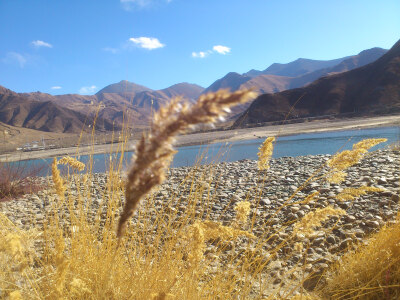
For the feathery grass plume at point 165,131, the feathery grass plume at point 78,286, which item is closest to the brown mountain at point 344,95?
the feathery grass plume at point 78,286

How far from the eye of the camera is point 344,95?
5666 cm

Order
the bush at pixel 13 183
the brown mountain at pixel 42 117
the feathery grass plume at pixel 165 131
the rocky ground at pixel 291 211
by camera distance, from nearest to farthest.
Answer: the feathery grass plume at pixel 165 131
the rocky ground at pixel 291 211
the bush at pixel 13 183
the brown mountain at pixel 42 117

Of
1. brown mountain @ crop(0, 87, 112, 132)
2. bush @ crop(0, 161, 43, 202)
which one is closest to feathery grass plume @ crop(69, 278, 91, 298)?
bush @ crop(0, 161, 43, 202)

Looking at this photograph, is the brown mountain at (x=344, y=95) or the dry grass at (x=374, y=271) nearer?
the dry grass at (x=374, y=271)

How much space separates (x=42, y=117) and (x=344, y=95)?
11009 cm

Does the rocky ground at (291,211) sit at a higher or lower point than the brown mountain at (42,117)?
lower

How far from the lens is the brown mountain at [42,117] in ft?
321

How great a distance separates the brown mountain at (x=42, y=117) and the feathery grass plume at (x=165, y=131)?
335ft

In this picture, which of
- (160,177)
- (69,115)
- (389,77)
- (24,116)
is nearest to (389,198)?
(160,177)

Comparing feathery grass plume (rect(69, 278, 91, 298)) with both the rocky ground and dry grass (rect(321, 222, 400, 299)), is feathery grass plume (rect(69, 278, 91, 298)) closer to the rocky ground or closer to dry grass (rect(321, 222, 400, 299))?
the rocky ground

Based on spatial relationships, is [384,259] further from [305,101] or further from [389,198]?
[305,101]

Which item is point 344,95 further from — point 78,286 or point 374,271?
point 78,286

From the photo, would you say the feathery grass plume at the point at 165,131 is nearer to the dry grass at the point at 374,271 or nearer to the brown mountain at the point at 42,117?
the dry grass at the point at 374,271

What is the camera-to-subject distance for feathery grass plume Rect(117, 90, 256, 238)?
20.0 inches
